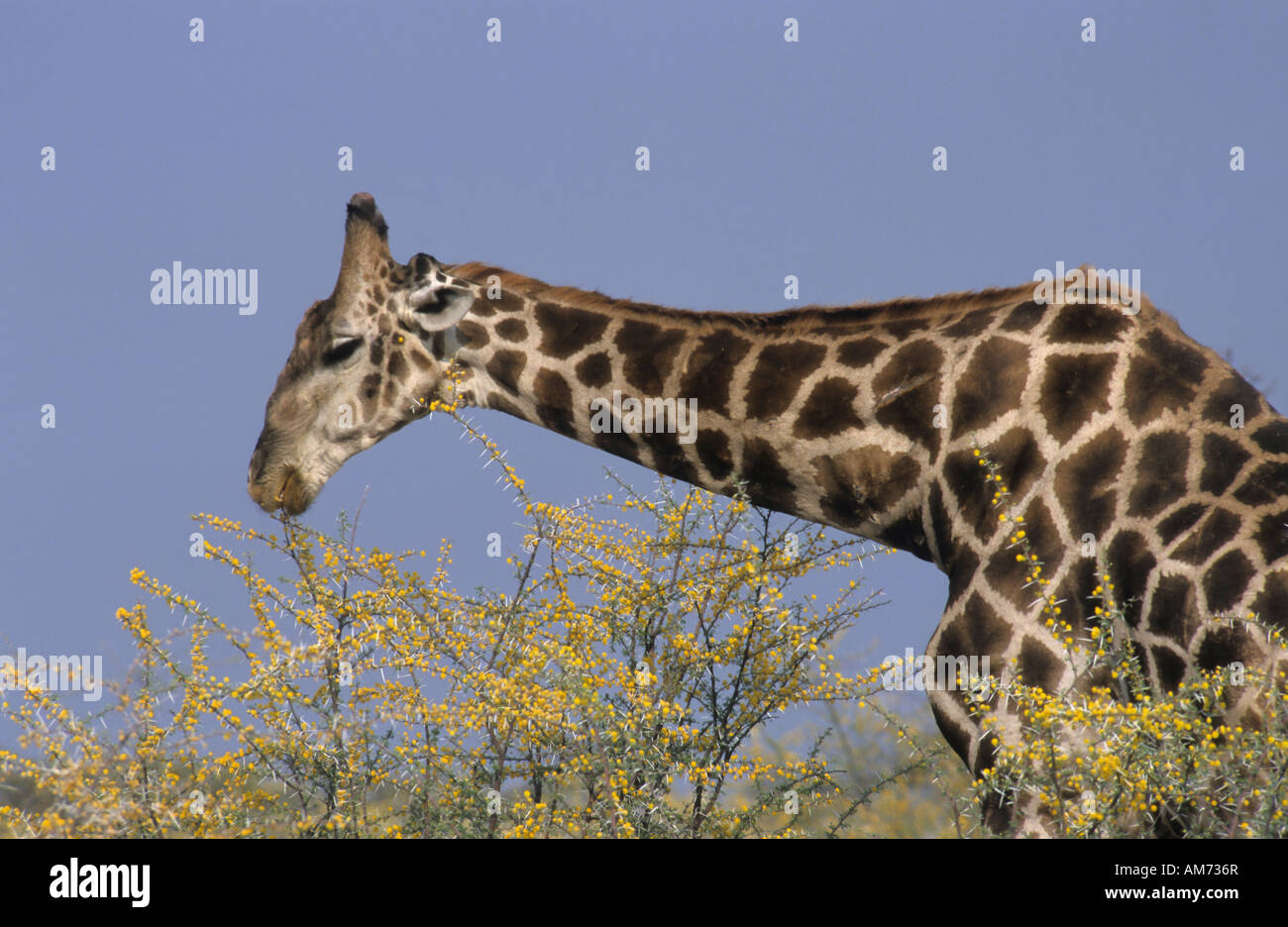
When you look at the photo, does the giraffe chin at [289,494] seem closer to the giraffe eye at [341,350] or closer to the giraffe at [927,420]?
the giraffe at [927,420]

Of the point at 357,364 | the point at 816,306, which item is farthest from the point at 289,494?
the point at 816,306

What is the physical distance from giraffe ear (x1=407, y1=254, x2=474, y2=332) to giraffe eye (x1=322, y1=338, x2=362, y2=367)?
45 cm

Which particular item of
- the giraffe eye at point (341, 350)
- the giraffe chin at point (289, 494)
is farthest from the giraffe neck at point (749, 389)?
the giraffe chin at point (289, 494)

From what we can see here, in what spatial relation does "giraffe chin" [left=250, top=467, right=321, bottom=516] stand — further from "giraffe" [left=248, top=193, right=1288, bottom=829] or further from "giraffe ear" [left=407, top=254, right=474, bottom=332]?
"giraffe ear" [left=407, top=254, right=474, bottom=332]

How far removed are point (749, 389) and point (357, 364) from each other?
2.83 meters

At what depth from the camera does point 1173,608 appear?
22.4ft

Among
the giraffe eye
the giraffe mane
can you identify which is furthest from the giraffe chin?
the giraffe mane

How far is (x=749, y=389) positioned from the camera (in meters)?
8.31

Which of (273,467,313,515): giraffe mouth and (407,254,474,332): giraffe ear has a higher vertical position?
(407,254,474,332): giraffe ear

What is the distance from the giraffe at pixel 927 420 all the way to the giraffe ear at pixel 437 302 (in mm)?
16

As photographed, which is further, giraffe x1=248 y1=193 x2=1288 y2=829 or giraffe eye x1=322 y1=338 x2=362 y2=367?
giraffe eye x1=322 y1=338 x2=362 y2=367

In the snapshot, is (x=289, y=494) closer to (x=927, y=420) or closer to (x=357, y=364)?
(x=357, y=364)

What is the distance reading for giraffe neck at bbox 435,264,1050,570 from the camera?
7.89m
